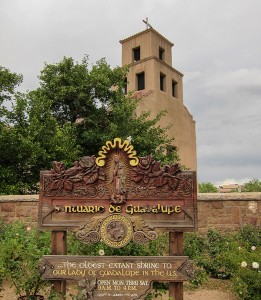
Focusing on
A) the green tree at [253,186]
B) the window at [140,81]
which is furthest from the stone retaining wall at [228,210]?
the green tree at [253,186]

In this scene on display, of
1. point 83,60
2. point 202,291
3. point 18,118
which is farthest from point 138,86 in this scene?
point 202,291

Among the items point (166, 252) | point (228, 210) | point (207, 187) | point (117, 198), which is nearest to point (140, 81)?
point (228, 210)

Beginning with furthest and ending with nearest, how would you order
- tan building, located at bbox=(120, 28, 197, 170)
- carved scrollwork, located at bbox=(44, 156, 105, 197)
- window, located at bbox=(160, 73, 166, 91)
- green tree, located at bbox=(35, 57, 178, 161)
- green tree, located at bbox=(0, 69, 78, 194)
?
window, located at bbox=(160, 73, 166, 91) < tan building, located at bbox=(120, 28, 197, 170) < green tree, located at bbox=(35, 57, 178, 161) < green tree, located at bbox=(0, 69, 78, 194) < carved scrollwork, located at bbox=(44, 156, 105, 197)

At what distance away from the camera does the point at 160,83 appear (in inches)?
1035

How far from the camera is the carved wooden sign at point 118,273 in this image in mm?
4755

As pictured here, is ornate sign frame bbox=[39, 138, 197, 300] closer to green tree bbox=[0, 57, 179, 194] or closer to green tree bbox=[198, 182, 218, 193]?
green tree bbox=[0, 57, 179, 194]

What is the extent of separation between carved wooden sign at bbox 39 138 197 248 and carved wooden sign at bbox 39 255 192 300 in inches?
11.9

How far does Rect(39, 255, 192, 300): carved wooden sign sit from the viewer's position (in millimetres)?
4755

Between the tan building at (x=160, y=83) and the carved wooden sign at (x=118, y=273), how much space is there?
A: 61.0 ft

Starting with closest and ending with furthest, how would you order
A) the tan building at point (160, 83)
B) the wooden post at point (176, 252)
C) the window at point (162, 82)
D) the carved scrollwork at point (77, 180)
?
the wooden post at point (176, 252), the carved scrollwork at point (77, 180), the tan building at point (160, 83), the window at point (162, 82)

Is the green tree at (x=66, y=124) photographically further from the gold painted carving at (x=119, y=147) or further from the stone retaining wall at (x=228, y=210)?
the gold painted carving at (x=119, y=147)

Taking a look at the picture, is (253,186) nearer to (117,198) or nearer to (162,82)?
(162,82)

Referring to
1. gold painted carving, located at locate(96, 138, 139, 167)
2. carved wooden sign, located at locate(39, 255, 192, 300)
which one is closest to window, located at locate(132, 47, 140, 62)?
gold painted carving, located at locate(96, 138, 139, 167)

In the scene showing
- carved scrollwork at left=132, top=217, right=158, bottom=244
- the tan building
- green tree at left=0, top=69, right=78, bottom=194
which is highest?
the tan building
